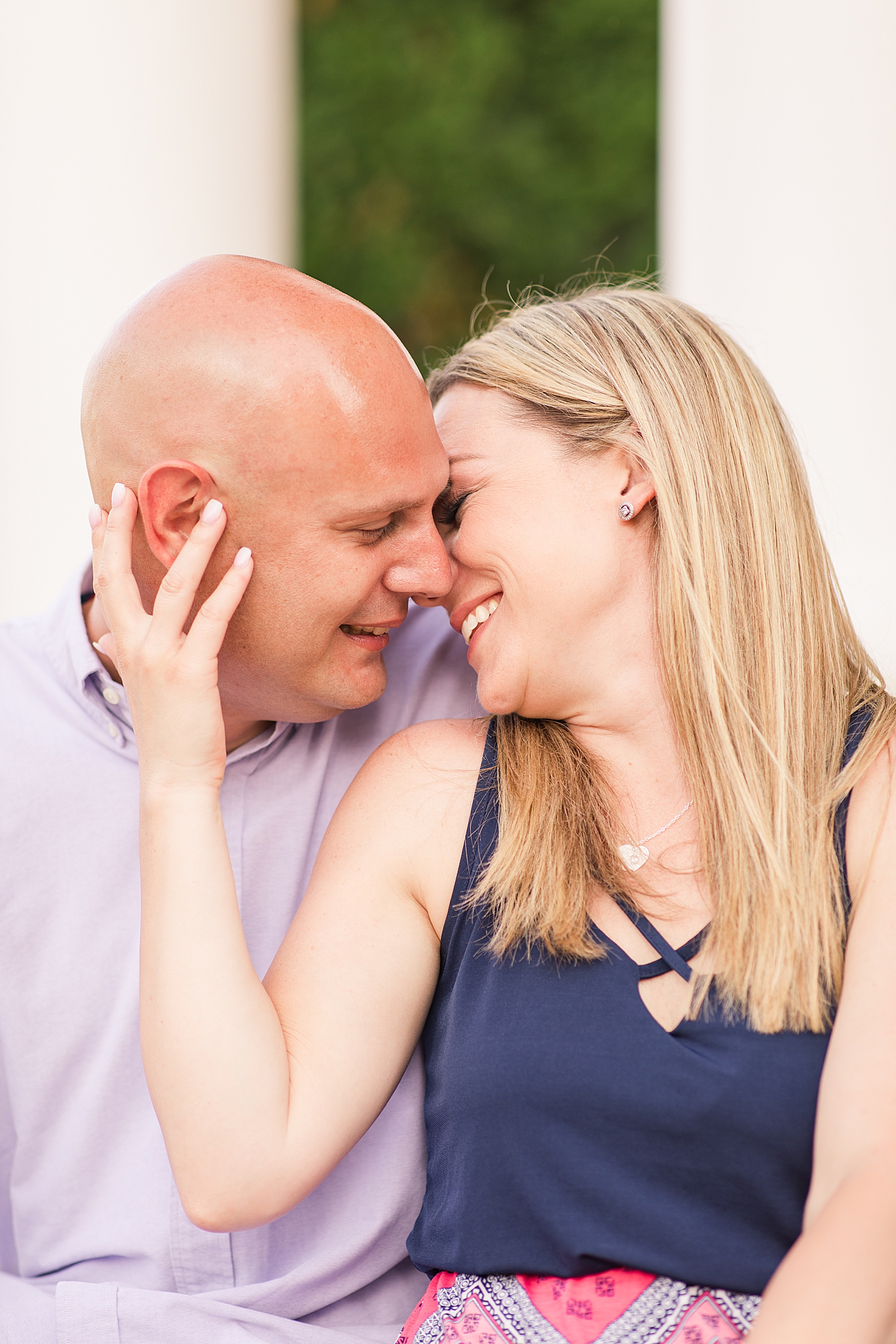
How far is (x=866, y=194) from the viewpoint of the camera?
3.44 metres

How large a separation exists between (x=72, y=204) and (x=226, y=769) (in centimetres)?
251

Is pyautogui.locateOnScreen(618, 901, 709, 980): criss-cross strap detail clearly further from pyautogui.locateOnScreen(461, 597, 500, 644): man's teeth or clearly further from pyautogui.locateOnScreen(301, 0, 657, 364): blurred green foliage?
pyautogui.locateOnScreen(301, 0, 657, 364): blurred green foliage

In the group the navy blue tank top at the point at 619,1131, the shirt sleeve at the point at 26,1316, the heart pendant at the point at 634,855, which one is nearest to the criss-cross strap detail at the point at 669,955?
the navy blue tank top at the point at 619,1131

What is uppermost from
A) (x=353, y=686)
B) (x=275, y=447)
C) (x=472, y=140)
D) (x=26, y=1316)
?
(x=472, y=140)

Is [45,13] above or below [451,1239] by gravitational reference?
above

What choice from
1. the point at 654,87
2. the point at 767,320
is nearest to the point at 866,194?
the point at 767,320

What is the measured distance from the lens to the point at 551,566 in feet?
6.42

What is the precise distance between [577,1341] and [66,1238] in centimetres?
91

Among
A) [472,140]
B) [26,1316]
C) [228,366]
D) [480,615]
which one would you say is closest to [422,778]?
[480,615]

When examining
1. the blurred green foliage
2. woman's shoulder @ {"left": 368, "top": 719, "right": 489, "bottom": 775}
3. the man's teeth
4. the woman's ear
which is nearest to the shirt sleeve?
woman's shoulder @ {"left": 368, "top": 719, "right": 489, "bottom": 775}

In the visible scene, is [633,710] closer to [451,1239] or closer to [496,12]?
[451,1239]

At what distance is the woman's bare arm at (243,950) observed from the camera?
1.70m

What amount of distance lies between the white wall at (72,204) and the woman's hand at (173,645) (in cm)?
201

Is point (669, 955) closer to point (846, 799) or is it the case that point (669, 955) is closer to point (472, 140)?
point (846, 799)
